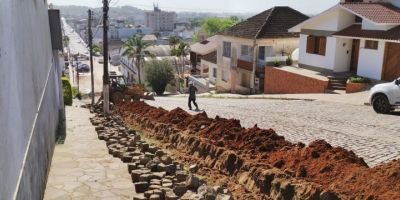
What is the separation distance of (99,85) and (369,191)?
6130 cm

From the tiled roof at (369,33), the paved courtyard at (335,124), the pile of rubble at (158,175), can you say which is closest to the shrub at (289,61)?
the tiled roof at (369,33)

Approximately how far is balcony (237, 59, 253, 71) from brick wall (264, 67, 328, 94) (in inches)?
127

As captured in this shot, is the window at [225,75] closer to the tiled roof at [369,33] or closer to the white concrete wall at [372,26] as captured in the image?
the tiled roof at [369,33]

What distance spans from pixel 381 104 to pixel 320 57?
1270 cm

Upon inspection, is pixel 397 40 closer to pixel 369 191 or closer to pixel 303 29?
pixel 303 29

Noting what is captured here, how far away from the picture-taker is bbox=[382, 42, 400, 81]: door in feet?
77.2

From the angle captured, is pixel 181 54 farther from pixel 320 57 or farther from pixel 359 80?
pixel 359 80

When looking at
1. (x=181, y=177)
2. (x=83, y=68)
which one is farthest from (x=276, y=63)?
(x=83, y=68)

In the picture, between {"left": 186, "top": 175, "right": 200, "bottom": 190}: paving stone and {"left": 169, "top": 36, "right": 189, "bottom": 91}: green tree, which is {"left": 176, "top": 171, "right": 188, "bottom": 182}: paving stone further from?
{"left": 169, "top": 36, "right": 189, "bottom": 91}: green tree

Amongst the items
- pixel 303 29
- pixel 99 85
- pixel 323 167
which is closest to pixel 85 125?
pixel 323 167

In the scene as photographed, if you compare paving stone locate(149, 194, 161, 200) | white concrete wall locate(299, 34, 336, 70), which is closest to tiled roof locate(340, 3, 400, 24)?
white concrete wall locate(299, 34, 336, 70)

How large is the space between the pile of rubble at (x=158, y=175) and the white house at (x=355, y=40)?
18.0 meters

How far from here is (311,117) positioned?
1614cm

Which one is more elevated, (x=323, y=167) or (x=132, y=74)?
(x=323, y=167)
